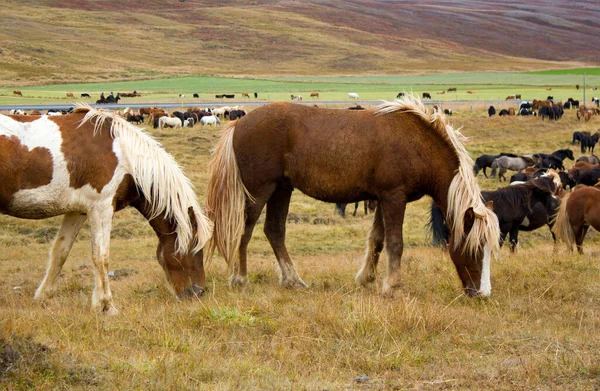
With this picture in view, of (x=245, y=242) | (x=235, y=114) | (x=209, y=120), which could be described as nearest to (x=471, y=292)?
(x=245, y=242)

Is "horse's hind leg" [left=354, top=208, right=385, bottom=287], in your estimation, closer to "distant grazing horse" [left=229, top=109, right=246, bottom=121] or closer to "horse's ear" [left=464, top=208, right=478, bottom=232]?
"horse's ear" [left=464, top=208, right=478, bottom=232]

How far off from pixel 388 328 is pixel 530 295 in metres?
2.22

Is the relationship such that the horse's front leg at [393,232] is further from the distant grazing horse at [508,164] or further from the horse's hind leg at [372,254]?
the distant grazing horse at [508,164]

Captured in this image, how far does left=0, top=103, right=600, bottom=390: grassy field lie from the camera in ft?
15.6

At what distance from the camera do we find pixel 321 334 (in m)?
5.80

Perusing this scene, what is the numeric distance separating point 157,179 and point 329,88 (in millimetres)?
65836

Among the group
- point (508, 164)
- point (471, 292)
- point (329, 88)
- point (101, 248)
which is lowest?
point (329, 88)

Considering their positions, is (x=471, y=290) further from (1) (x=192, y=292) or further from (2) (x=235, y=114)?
(2) (x=235, y=114)

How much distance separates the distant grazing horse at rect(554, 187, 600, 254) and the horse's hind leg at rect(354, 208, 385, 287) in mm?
5140

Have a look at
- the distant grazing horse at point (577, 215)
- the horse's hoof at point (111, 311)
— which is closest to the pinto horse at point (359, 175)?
the horse's hoof at point (111, 311)

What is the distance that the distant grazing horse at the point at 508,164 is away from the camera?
25.6 meters

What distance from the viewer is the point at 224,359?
5.21 meters

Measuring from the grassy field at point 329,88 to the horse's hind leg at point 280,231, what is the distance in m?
41.8

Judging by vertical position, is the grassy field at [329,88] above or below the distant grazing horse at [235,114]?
below
